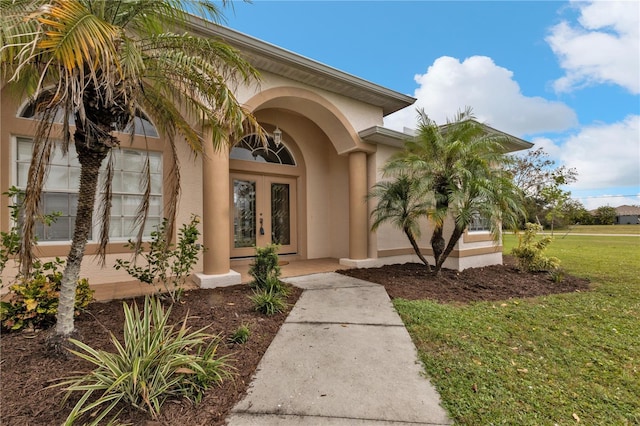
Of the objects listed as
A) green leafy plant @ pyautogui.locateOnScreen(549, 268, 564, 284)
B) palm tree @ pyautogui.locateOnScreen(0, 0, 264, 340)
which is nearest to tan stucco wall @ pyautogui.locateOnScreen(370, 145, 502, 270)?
green leafy plant @ pyautogui.locateOnScreen(549, 268, 564, 284)

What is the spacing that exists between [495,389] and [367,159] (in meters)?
6.97

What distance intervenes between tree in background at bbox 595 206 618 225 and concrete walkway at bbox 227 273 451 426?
4995 centimetres

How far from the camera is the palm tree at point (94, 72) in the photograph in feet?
7.89

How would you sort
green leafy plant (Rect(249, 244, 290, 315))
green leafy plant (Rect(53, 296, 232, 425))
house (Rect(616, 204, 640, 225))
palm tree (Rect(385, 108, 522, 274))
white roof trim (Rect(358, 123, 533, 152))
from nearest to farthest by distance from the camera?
green leafy plant (Rect(53, 296, 232, 425)) → green leafy plant (Rect(249, 244, 290, 315)) → palm tree (Rect(385, 108, 522, 274)) → white roof trim (Rect(358, 123, 533, 152)) → house (Rect(616, 204, 640, 225))

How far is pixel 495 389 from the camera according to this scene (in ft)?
8.63

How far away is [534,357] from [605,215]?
50010 millimetres

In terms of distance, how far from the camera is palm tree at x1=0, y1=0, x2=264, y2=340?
240 cm

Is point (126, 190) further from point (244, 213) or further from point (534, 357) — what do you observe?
point (534, 357)

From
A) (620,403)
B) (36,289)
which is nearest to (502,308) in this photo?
(620,403)

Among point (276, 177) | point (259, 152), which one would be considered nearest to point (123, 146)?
point (259, 152)

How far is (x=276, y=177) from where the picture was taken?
9180 mm

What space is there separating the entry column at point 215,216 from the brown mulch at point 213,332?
48cm

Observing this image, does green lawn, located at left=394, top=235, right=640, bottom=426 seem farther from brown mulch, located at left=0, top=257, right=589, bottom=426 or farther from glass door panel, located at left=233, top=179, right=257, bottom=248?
glass door panel, located at left=233, top=179, right=257, bottom=248

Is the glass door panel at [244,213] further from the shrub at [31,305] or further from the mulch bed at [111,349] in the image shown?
the shrub at [31,305]
